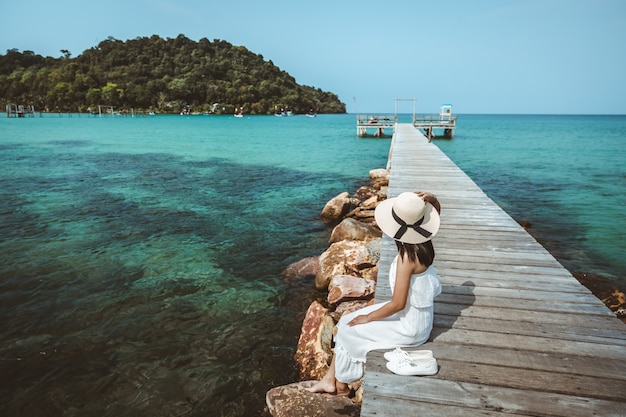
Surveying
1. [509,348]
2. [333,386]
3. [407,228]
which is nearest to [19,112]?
[333,386]

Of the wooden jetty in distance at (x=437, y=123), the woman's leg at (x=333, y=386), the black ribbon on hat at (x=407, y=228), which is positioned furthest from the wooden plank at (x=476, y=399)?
the wooden jetty in distance at (x=437, y=123)

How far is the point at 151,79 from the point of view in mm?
130125

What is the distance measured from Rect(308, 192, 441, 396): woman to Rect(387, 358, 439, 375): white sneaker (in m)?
0.22

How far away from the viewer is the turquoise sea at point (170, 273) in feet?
15.8

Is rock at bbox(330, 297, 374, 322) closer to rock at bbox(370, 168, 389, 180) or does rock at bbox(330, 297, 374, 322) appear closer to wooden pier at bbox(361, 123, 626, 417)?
wooden pier at bbox(361, 123, 626, 417)

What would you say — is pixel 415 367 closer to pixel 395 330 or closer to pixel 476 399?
pixel 395 330

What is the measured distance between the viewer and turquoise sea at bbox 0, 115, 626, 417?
4.81 meters

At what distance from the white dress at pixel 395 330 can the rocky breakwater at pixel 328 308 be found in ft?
2.22

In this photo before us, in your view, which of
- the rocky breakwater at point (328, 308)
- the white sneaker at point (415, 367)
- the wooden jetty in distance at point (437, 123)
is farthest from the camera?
the wooden jetty in distance at point (437, 123)

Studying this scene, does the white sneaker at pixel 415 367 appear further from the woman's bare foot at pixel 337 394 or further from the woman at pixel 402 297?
the woman's bare foot at pixel 337 394

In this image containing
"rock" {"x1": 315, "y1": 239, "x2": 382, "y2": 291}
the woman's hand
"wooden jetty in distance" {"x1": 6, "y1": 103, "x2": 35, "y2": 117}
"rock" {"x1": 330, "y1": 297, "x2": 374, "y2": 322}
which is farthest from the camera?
"wooden jetty in distance" {"x1": 6, "y1": 103, "x2": 35, "y2": 117}

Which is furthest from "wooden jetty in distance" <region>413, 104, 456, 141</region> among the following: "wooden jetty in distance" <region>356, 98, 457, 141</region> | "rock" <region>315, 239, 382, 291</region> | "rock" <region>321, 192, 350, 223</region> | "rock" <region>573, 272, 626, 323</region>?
"rock" <region>315, 239, 382, 291</region>

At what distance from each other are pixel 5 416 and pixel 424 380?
4.99m

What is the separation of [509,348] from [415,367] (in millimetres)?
986
